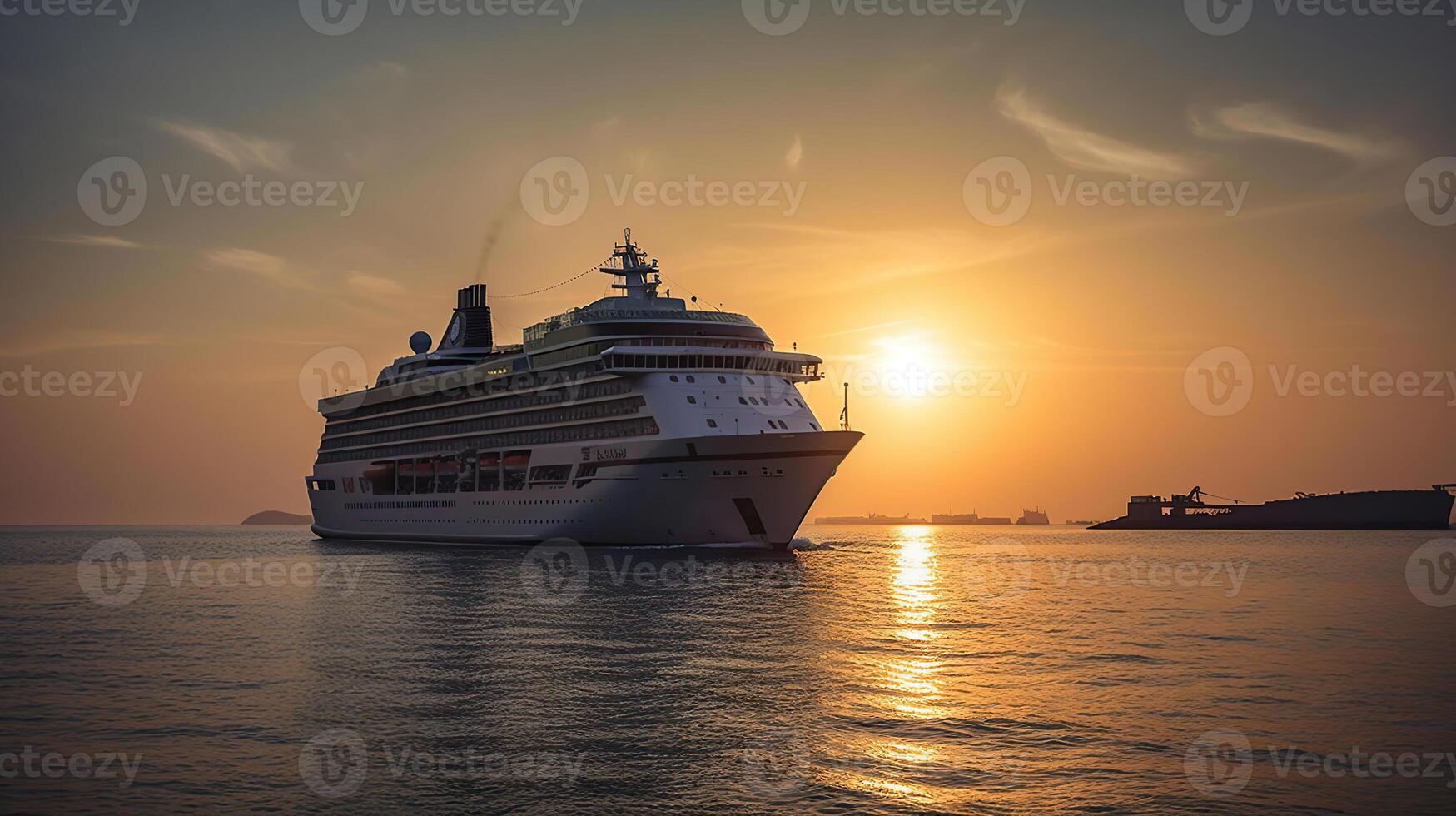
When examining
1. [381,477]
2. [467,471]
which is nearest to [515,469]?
[467,471]

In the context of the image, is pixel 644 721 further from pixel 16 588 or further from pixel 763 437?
pixel 16 588

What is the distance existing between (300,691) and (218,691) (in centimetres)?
197

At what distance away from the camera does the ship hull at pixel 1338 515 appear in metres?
162

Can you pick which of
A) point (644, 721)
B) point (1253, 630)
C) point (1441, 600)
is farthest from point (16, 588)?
point (1441, 600)

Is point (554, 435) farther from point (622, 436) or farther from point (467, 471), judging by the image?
point (467, 471)

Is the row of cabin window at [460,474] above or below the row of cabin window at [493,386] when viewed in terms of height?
below

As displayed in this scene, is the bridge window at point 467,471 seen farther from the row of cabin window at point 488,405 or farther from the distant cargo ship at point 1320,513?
the distant cargo ship at point 1320,513

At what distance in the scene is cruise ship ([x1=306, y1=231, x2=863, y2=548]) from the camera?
59.6 meters

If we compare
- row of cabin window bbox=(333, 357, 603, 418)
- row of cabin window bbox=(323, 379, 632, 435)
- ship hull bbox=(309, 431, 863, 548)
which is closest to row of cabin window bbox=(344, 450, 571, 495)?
ship hull bbox=(309, 431, 863, 548)

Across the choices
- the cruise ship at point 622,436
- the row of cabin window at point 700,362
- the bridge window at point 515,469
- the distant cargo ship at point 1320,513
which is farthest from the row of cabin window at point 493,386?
the distant cargo ship at point 1320,513

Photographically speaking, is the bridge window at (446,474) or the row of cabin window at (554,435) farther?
the bridge window at (446,474)

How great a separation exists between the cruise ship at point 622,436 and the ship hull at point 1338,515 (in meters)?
138

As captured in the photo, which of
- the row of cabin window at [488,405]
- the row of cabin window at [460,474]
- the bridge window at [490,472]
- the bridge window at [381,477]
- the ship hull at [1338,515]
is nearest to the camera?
the row of cabin window at [488,405]

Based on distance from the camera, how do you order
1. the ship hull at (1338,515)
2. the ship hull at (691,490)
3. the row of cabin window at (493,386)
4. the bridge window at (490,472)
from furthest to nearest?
1. the ship hull at (1338,515)
2. the bridge window at (490,472)
3. the row of cabin window at (493,386)
4. the ship hull at (691,490)
